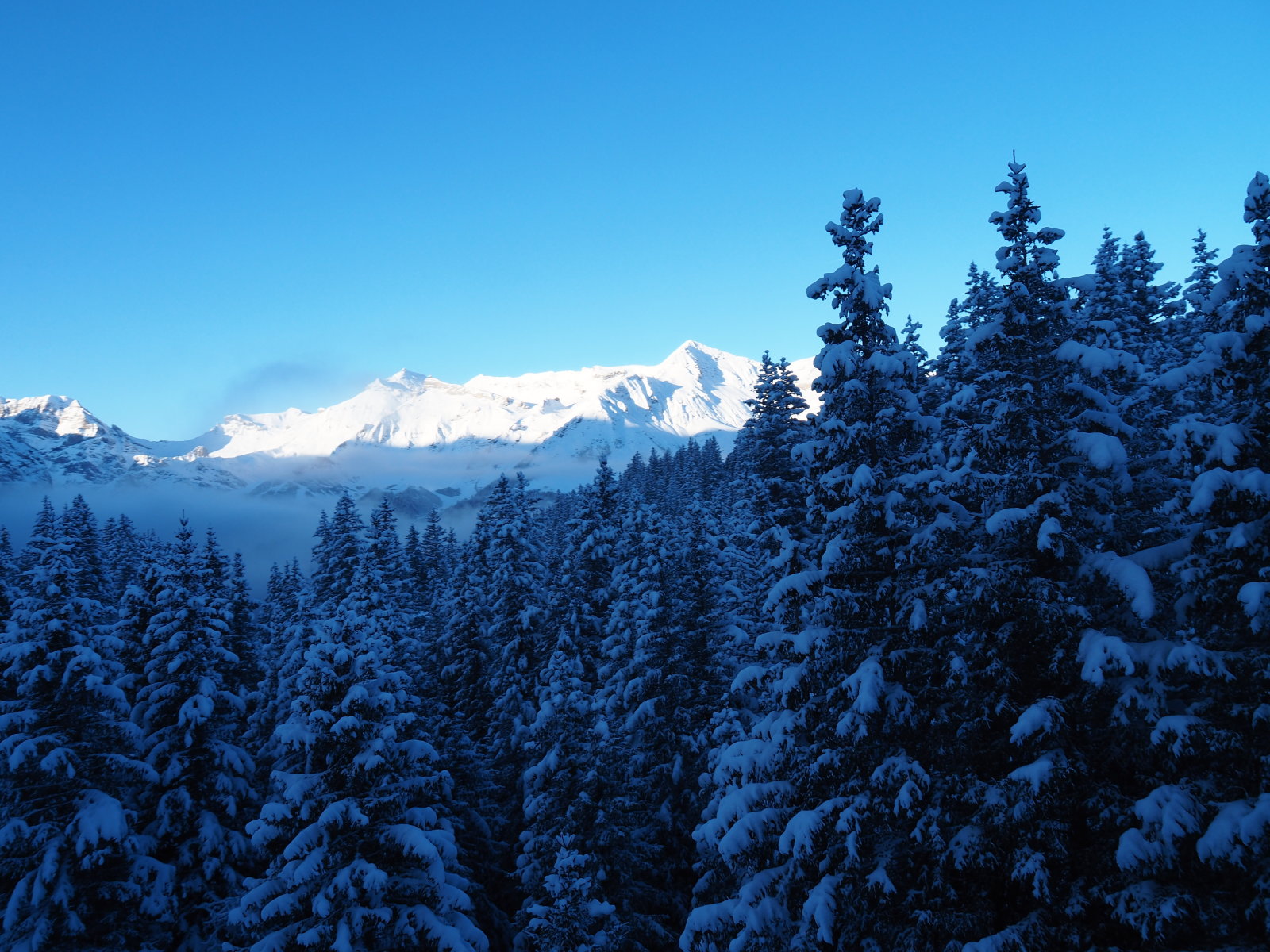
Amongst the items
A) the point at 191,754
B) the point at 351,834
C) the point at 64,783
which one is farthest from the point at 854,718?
the point at 191,754

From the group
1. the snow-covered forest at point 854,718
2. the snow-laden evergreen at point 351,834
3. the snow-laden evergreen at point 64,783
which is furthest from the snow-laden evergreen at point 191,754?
the snow-laden evergreen at point 351,834

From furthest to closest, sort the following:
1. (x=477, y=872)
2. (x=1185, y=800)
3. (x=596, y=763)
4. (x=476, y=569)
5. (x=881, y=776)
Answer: (x=476, y=569) < (x=477, y=872) < (x=596, y=763) < (x=881, y=776) < (x=1185, y=800)

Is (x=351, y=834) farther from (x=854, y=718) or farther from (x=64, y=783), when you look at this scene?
(x=854, y=718)

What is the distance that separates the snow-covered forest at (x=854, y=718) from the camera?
1073 cm

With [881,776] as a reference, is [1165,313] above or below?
above

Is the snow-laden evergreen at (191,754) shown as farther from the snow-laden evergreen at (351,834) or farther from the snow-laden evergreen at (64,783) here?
the snow-laden evergreen at (351,834)

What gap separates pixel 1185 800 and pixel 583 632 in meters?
23.6

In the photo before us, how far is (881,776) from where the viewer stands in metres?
12.2

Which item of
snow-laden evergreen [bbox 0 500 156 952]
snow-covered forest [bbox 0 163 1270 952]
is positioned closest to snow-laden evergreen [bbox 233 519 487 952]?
snow-covered forest [bbox 0 163 1270 952]

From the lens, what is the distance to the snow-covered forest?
10.7 m

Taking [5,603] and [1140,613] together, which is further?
[5,603]

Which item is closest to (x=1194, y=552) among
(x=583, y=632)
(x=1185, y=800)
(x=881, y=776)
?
(x=1185, y=800)

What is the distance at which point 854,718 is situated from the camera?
12.4 m

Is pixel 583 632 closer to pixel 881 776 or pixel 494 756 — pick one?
pixel 494 756
